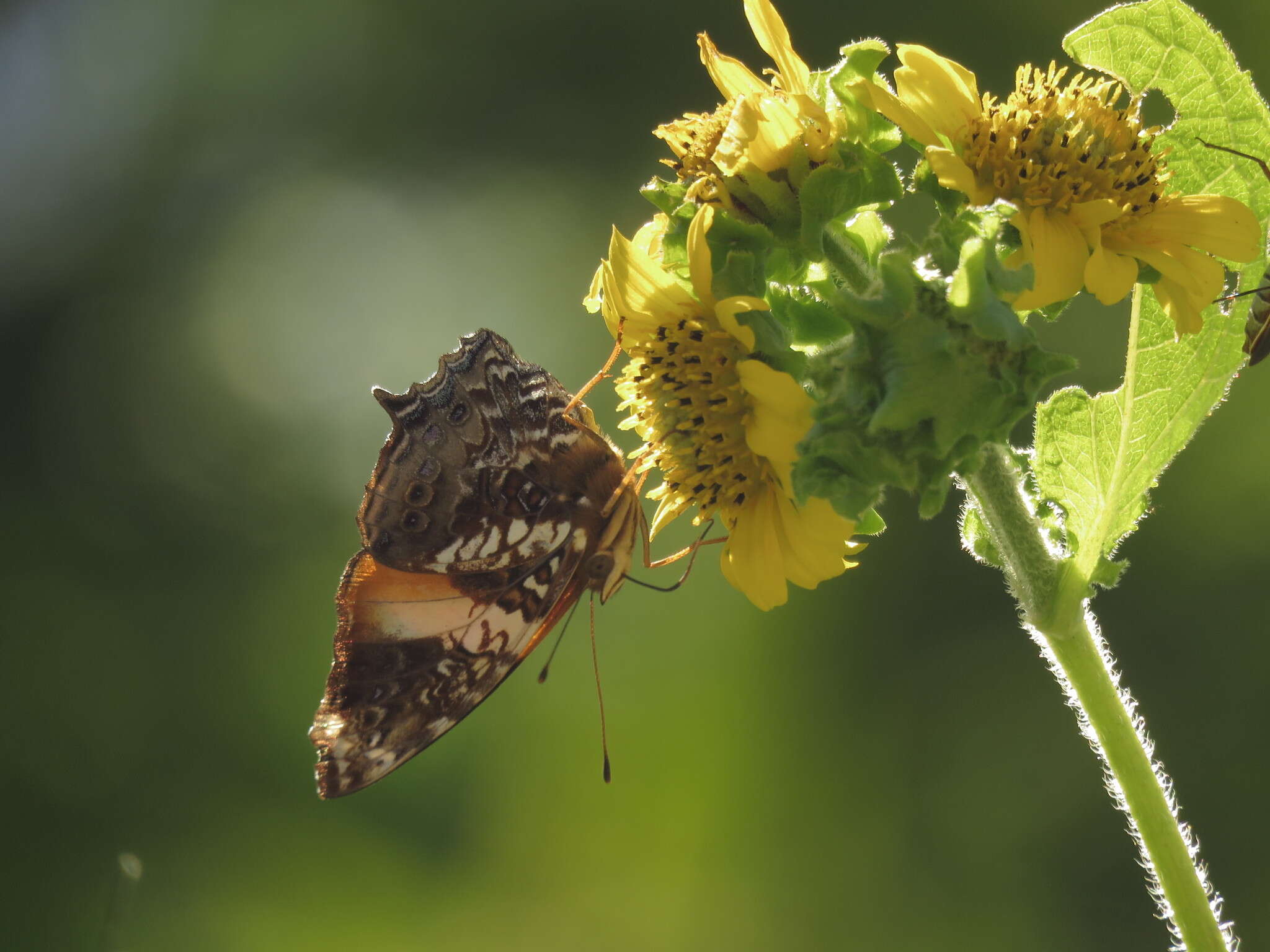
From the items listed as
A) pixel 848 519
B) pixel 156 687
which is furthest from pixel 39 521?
pixel 848 519

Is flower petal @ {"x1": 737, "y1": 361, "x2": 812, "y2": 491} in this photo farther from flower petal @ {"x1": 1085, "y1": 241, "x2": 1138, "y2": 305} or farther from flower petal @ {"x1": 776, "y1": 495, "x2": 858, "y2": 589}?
flower petal @ {"x1": 1085, "y1": 241, "x2": 1138, "y2": 305}

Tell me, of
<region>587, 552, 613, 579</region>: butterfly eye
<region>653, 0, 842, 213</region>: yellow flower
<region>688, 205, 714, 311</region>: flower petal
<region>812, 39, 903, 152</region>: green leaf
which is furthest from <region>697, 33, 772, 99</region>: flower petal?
<region>587, 552, 613, 579</region>: butterfly eye

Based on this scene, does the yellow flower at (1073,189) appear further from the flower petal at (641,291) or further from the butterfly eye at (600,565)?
the butterfly eye at (600,565)

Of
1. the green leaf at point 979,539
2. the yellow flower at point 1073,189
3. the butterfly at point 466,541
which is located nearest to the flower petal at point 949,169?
the yellow flower at point 1073,189

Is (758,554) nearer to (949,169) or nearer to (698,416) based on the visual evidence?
(698,416)

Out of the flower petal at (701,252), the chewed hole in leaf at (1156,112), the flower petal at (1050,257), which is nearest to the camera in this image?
the flower petal at (1050,257)
